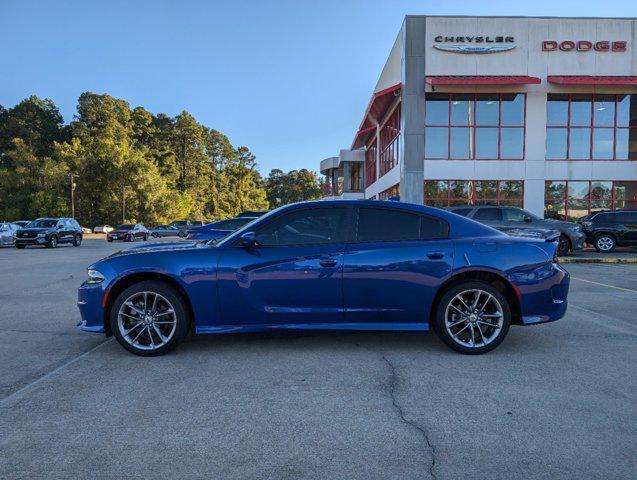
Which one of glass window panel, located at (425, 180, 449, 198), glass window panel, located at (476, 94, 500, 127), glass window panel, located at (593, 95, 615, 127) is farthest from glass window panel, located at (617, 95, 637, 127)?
glass window panel, located at (425, 180, 449, 198)

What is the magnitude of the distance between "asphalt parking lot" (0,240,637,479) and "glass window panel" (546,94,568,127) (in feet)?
74.3

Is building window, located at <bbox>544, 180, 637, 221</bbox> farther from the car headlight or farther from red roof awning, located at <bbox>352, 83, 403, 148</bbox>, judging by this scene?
the car headlight

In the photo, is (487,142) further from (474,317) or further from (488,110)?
(474,317)

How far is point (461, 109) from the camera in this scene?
25.0 m

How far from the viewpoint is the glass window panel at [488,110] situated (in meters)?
24.8

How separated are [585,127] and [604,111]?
4.67 feet

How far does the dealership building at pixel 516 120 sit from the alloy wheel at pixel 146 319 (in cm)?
2117

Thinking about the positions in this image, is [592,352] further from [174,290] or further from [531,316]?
[174,290]

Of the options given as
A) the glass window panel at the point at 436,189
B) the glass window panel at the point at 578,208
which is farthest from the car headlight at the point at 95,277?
the glass window panel at the point at 578,208

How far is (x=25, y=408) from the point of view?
3.36 meters

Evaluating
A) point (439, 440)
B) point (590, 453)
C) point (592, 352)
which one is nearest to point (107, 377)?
point (439, 440)

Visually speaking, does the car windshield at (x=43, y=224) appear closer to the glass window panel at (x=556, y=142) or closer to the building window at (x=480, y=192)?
the building window at (x=480, y=192)

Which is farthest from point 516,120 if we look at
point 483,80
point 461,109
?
point 483,80

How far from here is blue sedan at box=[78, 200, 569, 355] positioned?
14.9 feet
